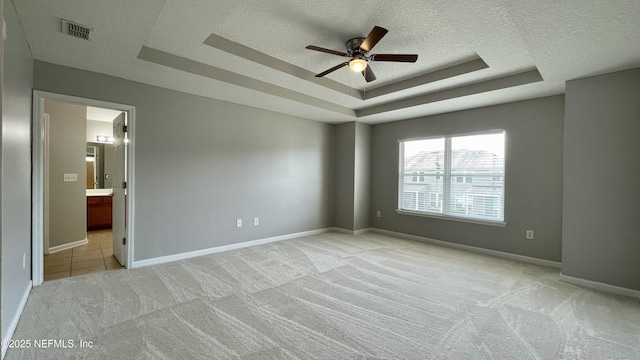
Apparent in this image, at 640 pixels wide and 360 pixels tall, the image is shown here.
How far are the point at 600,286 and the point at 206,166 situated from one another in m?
5.23

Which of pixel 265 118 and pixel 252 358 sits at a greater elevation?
pixel 265 118

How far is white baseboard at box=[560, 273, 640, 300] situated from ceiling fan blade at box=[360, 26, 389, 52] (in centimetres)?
354

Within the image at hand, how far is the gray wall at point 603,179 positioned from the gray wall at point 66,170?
707cm

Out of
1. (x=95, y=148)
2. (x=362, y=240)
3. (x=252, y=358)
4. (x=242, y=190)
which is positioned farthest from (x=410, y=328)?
(x=95, y=148)

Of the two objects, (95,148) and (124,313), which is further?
(95,148)

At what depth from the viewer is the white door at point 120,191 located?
3658 mm

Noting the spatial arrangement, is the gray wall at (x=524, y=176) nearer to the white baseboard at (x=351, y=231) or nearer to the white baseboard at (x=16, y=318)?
the white baseboard at (x=351, y=231)

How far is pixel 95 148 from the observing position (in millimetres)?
6598

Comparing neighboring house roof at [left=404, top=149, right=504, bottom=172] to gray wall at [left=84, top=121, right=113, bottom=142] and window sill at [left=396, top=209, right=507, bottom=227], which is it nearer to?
window sill at [left=396, top=209, right=507, bottom=227]

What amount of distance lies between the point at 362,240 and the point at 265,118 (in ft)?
9.49

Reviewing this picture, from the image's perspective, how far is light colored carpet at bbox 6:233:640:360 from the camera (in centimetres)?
208

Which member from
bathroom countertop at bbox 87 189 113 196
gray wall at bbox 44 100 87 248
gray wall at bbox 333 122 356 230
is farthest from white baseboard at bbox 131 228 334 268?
bathroom countertop at bbox 87 189 113 196

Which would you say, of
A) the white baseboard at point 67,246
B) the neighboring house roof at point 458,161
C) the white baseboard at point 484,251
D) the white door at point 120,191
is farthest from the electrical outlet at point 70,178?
the neighboring house roof at point 458,161

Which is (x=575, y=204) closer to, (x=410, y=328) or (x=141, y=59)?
(x=410, y=328)
